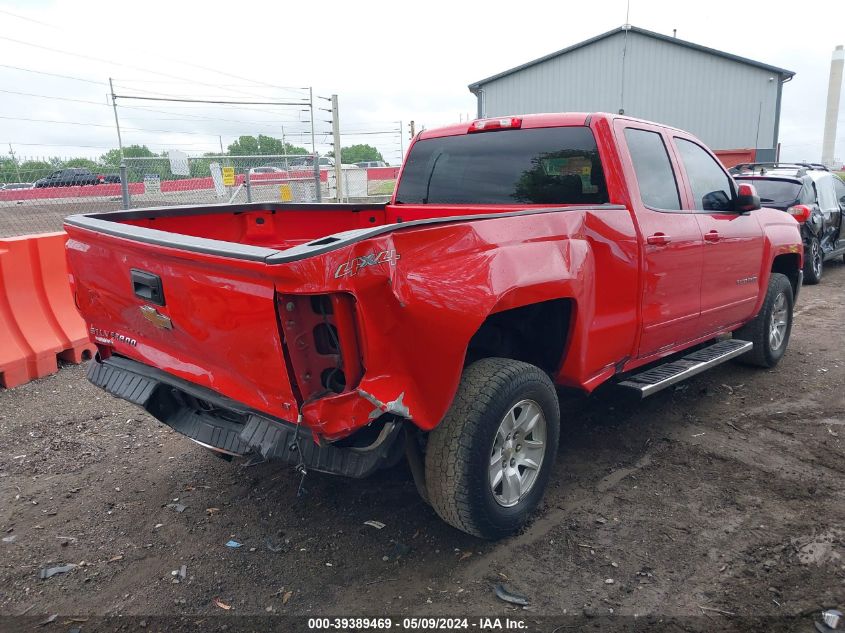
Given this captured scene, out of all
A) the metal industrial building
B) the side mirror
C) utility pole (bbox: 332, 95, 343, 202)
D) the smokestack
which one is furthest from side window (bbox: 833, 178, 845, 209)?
the smokestack

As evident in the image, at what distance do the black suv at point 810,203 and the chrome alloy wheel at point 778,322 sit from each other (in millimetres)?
3999

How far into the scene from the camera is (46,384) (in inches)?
207


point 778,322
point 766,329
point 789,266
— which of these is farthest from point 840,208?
point 766,329

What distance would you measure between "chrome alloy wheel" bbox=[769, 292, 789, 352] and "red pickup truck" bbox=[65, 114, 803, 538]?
119 cm

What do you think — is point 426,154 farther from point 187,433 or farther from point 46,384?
point 46,384

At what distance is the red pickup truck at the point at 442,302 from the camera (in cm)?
247

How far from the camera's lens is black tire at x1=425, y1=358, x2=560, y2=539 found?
110 inches

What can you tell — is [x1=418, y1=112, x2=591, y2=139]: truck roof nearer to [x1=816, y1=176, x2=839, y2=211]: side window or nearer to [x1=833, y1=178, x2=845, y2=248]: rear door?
[x1=816, y1=176, x2=839, y2=211]: side window

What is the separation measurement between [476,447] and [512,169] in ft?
6.61

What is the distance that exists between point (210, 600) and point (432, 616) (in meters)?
0.94

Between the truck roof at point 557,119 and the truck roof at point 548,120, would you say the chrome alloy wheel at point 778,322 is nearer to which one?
the truck roof at point 557,119

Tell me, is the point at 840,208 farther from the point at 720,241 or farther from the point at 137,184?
the point at 137,184

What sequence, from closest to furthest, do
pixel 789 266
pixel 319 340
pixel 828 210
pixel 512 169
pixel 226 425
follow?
pixel 319 340 < pixel 226 425 < pixel 512 169 < pixel 789 266 < pixel 828 210

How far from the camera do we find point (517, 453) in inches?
125
